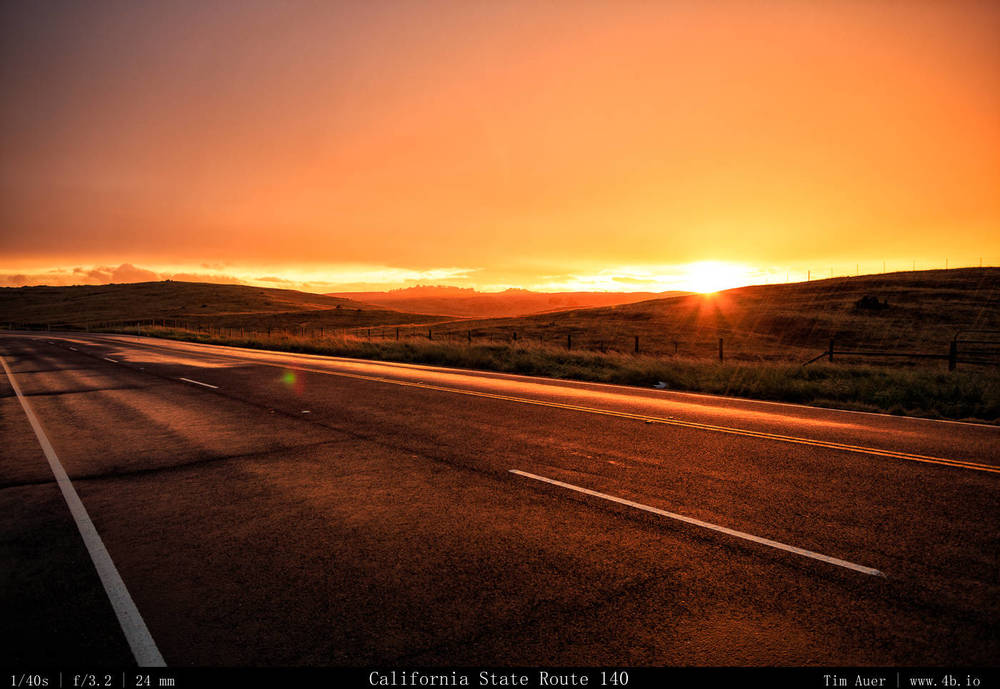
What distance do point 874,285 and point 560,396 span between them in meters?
68.1

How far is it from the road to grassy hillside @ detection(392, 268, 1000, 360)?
27.9 metres

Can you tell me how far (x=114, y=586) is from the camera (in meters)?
3.87

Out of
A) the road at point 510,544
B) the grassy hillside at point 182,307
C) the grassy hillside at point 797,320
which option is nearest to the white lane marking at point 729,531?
the road at point 510,544

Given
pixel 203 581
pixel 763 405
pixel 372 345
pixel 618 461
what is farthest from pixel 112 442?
pixel 372 345

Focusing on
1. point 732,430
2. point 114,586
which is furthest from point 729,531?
point 114,586

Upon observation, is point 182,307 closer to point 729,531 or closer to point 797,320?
point 797,320

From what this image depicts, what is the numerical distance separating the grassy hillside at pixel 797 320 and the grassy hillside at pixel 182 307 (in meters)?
41.3

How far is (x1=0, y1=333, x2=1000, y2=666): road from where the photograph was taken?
312cm

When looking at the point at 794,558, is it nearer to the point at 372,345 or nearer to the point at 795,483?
the point at 795,483

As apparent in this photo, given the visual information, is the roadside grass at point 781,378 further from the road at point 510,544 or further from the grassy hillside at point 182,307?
the grassy hillside at point 182,307

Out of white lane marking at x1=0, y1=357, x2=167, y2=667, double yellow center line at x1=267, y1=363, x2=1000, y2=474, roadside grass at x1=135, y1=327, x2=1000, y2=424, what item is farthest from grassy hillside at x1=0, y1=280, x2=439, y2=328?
white lane marking at x1=0, y1=357, x2=167, y2=667

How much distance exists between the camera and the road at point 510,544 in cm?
312

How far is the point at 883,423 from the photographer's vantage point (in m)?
9.55

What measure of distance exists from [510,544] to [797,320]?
179ft
